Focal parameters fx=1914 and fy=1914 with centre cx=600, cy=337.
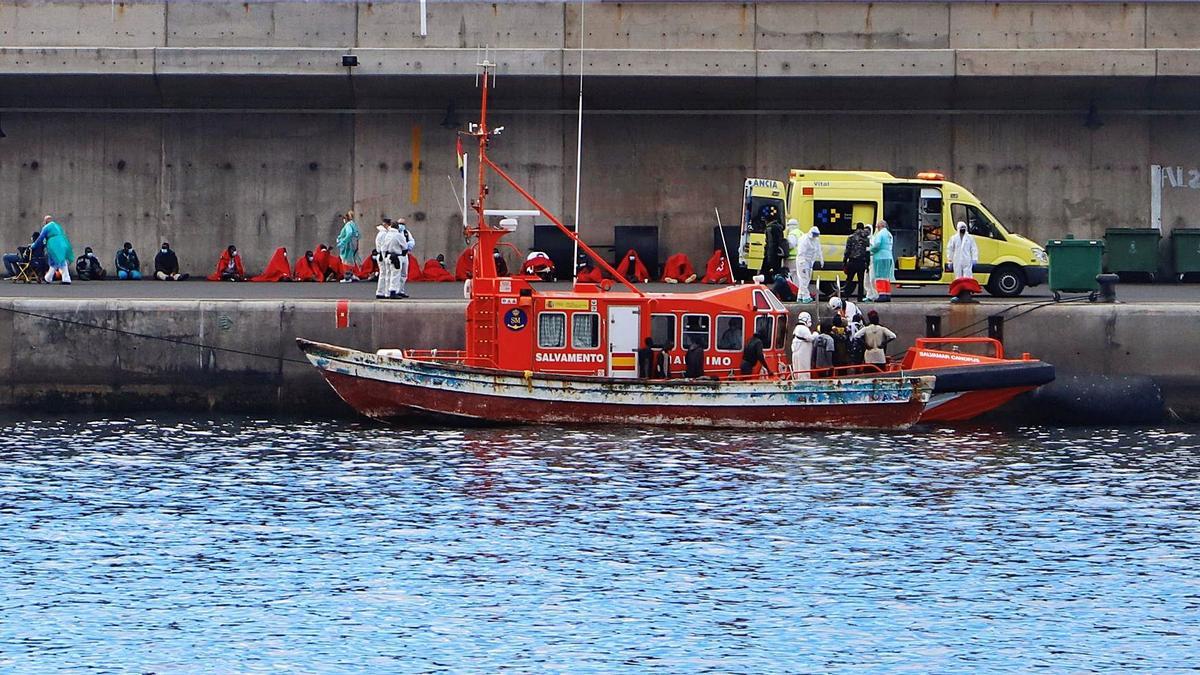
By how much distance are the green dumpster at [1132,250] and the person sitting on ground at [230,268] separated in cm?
1858

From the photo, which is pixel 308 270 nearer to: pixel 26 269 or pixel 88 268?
pixel 88 268

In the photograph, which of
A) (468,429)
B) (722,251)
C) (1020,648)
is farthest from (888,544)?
(722,251)

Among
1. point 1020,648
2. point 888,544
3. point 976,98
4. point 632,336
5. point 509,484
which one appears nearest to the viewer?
point 1020,648

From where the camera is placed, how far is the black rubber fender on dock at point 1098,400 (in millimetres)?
31266

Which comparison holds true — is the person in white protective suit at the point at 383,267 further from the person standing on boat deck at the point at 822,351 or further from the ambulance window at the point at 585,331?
the person standing on boat deck at the point at 822,351

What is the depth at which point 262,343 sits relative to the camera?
3262 cm

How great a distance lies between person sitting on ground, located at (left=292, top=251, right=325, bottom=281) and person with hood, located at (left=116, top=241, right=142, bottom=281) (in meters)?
3.48

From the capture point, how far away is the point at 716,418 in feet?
99.3

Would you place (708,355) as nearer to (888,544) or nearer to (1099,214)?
(888,544)

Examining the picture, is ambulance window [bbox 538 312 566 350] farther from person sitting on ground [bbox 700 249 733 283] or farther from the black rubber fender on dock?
person sitting on ground [bbox 700 249 733 283]

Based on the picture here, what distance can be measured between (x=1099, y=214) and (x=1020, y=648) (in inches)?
984

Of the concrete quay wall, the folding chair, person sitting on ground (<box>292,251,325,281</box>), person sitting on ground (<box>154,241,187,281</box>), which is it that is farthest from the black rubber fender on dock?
the folding chair

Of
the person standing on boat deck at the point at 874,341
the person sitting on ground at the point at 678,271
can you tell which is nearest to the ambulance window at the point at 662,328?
the person standing on boat deck at the point at 874,341

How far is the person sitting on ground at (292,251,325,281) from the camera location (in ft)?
135
